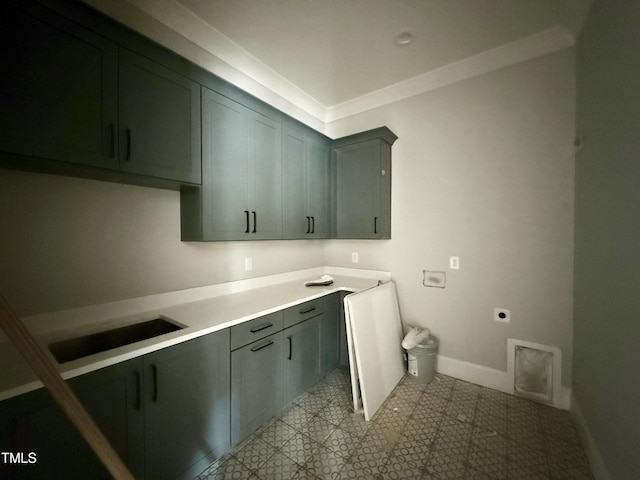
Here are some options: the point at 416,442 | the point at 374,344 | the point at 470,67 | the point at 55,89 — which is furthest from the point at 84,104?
the point at 470,67

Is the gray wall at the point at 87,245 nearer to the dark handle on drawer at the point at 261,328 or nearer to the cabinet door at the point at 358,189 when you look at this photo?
the dark handle on drawer at the point at 261,328

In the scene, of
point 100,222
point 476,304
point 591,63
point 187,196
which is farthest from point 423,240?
point 100,222

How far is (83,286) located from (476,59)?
3438 millimetres

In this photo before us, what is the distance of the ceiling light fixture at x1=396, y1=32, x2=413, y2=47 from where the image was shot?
5.98 feet

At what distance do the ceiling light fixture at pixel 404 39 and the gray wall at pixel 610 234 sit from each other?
1.08 m

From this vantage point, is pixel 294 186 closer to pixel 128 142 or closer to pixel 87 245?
pixel 128 142

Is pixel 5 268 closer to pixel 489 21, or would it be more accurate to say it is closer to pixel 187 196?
pixel 187 196

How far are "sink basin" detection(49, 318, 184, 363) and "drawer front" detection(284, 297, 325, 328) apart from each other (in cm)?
74

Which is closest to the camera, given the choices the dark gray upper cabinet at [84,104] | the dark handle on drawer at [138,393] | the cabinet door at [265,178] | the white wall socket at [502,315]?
the dark gray upper cabinet at [84,104]

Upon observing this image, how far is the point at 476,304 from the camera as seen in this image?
2141 mm

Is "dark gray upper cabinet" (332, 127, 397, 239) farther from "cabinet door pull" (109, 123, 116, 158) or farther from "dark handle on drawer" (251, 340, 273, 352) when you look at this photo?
"cabinet door pull" (109, 123, 116, 158)

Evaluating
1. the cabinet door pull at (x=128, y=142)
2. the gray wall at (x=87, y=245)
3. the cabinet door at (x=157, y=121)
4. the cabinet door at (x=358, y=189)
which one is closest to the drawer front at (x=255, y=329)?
the gray wall at (x=87, y=245)

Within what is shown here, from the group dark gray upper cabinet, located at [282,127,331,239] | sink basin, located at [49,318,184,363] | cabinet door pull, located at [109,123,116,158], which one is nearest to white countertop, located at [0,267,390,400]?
sink basin, located at [49,318,184,363]

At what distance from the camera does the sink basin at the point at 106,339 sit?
122 cm
